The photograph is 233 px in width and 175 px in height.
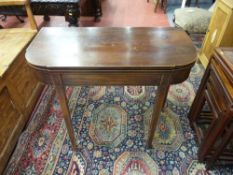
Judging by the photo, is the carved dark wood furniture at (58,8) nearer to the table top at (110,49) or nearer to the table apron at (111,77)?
the table top at (110,49)

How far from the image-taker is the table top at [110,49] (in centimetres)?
93

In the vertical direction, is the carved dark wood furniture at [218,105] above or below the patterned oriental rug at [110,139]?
above

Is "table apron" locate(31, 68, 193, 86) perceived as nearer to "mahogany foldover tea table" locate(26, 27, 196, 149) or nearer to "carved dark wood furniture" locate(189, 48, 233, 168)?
"mahogany foldover tea table" locate(26, 27, 196, 149)

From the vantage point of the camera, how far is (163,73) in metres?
0.95

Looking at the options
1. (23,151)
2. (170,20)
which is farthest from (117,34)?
(170,20)

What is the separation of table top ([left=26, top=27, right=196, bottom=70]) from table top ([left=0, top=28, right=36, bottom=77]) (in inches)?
14.5

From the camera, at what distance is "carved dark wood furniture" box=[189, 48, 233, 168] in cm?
100

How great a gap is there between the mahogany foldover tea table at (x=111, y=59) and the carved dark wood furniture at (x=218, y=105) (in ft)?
0.77

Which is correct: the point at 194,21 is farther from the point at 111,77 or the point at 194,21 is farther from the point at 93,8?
the point at 93,8

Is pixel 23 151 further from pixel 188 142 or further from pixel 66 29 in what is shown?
pixel 188 142

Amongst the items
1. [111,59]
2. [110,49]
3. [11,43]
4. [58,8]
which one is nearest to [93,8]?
[58,8]

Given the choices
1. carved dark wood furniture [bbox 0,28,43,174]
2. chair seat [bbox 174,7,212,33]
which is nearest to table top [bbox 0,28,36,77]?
carved dark wood furniture [bbox 0,28,43,174]

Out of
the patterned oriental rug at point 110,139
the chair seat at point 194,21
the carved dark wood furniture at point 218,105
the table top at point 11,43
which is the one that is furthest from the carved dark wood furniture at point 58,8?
the carved dark wood furniture at point 218,105

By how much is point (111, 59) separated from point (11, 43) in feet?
3.51
